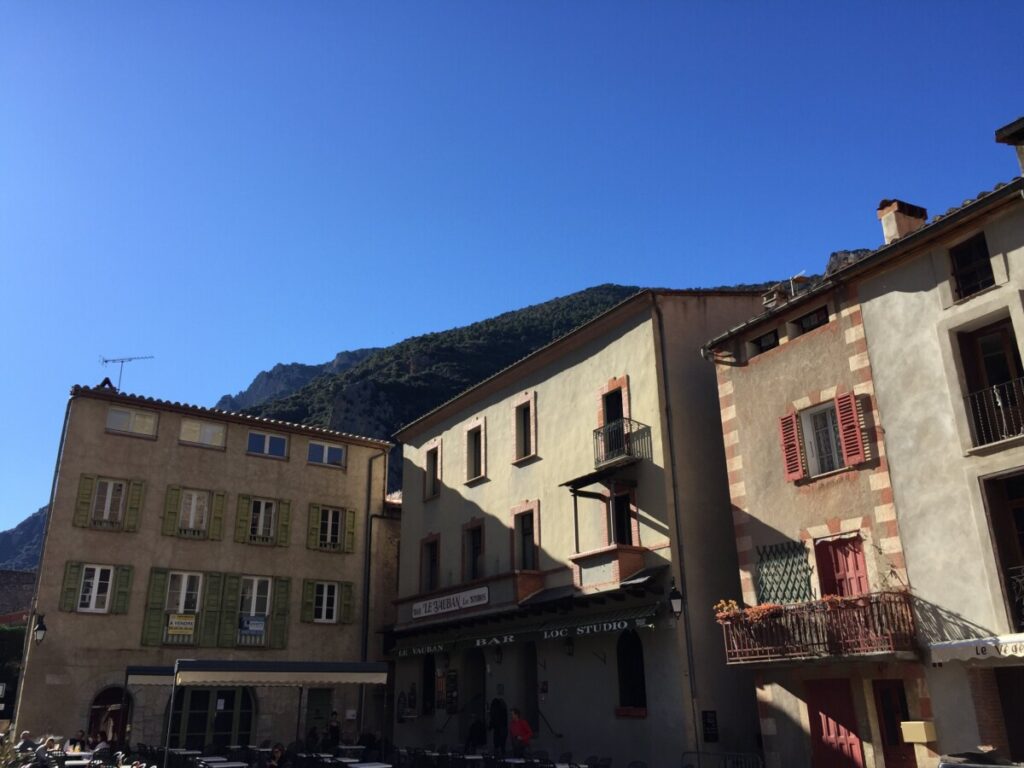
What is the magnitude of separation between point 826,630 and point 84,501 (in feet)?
72.6

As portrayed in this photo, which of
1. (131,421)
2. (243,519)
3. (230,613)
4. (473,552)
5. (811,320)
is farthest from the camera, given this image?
(243,519)

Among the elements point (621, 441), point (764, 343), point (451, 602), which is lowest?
point (451, 602)

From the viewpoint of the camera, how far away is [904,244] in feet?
49.9

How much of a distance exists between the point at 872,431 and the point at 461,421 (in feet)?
50.9

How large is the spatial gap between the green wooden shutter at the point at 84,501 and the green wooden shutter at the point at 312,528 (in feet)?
23.9

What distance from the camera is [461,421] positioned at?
28641 millimetres

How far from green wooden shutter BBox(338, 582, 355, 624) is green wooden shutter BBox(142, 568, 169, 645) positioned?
6140 millimetres

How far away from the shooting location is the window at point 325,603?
30.2 metres

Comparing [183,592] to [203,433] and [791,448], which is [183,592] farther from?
[791,448]

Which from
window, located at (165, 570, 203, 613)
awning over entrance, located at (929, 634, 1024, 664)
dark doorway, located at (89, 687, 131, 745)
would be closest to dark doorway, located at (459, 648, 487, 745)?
window, located at (165, 570, 203, 613)

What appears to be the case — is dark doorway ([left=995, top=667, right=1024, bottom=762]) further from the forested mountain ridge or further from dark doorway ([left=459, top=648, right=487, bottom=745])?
the forested mountain ridge

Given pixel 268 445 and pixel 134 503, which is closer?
pixel 134 503

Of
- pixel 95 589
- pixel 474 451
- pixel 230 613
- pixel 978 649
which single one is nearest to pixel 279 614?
pixel 230 613

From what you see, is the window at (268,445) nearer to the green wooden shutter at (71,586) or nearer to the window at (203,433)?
the window at (203,433)
